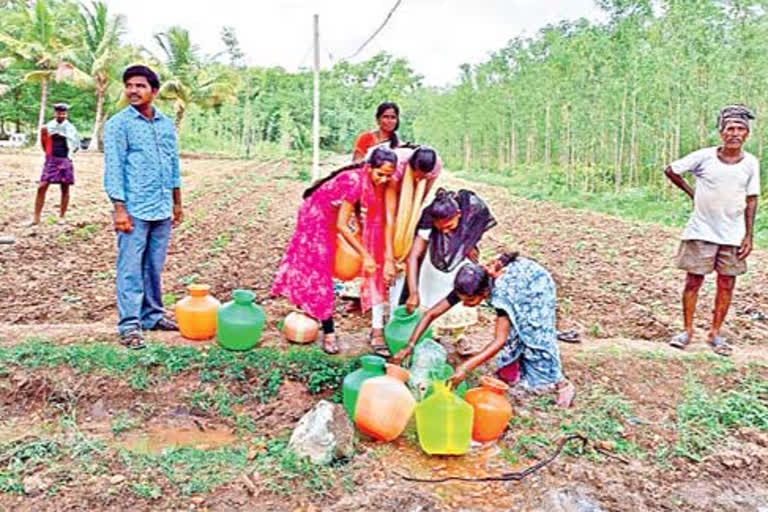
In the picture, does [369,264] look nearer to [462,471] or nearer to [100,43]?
[462,471]

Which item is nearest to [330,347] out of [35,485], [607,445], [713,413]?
[607,445]

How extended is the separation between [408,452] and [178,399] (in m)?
1.30

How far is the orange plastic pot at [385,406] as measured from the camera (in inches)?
125

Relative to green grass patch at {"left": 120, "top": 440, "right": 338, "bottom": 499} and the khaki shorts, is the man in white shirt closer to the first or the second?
the khaki shorts

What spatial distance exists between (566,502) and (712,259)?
2277 mm

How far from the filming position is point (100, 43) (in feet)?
92.8

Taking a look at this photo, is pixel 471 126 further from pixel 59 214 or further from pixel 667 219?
pixel 59 214

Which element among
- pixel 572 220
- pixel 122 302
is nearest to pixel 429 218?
pixel 122 302

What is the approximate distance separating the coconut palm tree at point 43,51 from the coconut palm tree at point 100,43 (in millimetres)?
634

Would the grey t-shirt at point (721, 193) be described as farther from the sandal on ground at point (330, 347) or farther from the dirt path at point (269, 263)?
the sandal on ground at point (330, 347)

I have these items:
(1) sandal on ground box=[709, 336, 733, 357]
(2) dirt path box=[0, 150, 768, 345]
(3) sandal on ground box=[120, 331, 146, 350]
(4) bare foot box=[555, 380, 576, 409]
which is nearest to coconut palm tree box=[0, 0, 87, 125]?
(2) dirt path box=[0, 150, 768, 345]

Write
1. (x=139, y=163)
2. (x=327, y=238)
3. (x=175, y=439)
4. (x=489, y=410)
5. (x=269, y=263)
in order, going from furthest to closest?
(x=269, y=263) → (x=139, y=163) → (x=327, y=238) → (x=175, y=439) → (x=489, y=410)

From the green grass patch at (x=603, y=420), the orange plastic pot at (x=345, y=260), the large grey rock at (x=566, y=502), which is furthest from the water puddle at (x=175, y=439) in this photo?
the green grass patch at (x=603, y=420)

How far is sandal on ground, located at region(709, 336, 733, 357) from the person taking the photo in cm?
446
